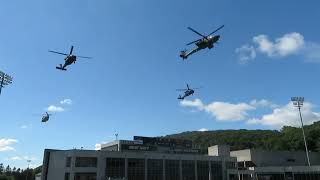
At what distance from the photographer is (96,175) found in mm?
85625

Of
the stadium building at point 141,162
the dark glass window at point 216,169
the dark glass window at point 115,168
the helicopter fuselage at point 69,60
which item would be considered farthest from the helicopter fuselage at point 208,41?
the dark glass window at point 216,169

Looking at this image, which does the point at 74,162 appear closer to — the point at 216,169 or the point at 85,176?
the point at 85,176

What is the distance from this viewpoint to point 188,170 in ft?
330

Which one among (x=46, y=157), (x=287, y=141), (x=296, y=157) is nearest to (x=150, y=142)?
(x=46, y=157)

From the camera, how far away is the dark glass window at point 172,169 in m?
97.0

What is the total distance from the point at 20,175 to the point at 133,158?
11019cm

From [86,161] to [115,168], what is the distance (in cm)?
710

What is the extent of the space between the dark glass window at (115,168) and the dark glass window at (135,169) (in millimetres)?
1981

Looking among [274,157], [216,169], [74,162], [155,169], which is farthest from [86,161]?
[274,157]

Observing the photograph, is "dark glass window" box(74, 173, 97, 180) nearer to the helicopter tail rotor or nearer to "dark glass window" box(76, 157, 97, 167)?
"dark glass window" box(76, 157, 97, 167)

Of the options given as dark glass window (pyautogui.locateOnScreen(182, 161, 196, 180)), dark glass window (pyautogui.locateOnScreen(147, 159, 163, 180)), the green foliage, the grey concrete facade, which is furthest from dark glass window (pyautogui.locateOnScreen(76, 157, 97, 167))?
the green foliage

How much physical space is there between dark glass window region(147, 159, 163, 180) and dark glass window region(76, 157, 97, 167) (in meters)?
14.3

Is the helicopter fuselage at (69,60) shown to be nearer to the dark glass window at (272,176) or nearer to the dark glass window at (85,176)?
the dark glass window at (85,176)

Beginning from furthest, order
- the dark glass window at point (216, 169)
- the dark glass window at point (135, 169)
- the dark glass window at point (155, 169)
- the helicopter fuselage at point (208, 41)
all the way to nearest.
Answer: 1. the dark glass window at point (216, 169)
2. the dark glass window at point (155, 169)
3. the dark glass window at point (135, 169)
4. the helicopter fuselage at point (208, 41)
